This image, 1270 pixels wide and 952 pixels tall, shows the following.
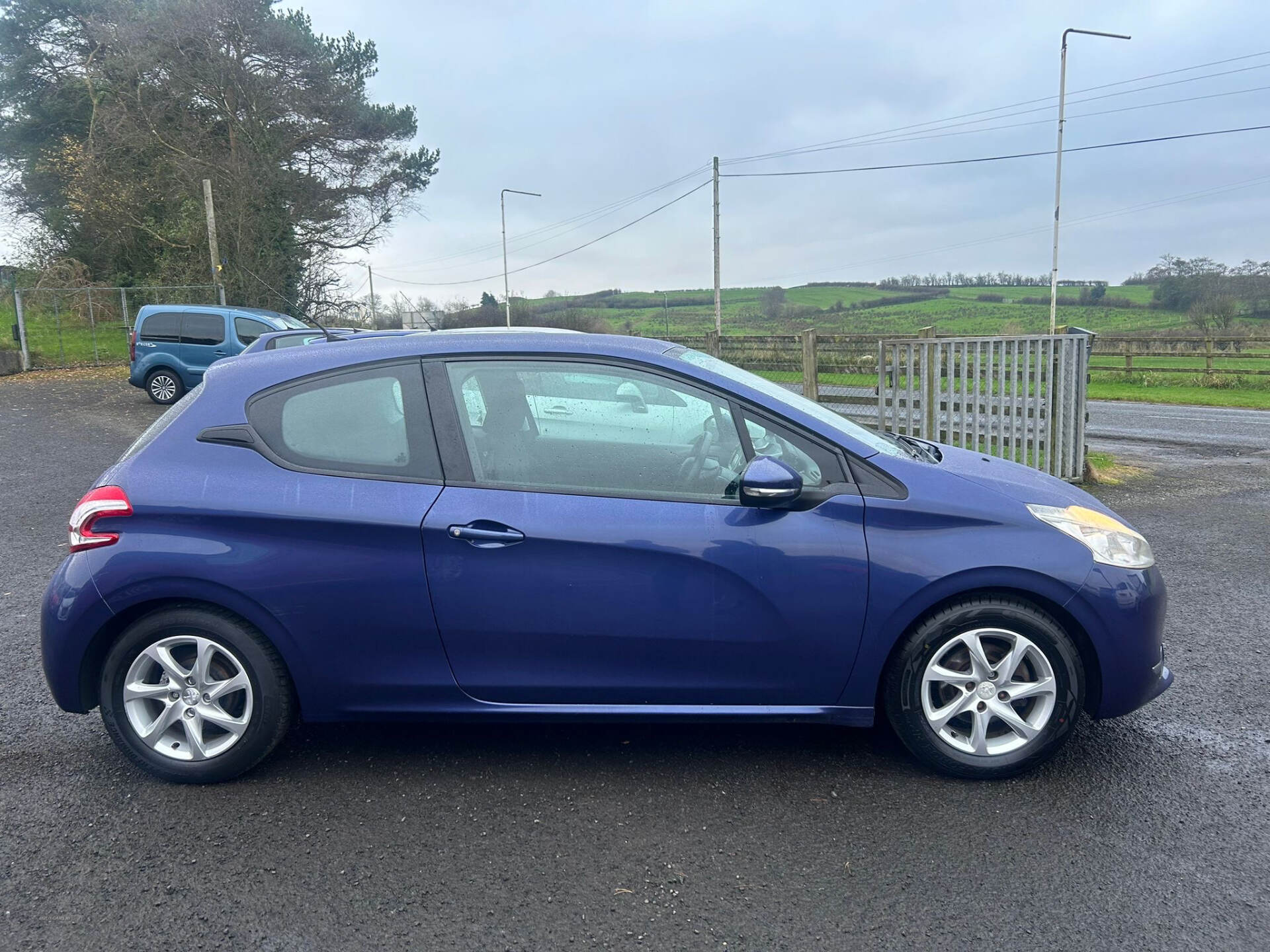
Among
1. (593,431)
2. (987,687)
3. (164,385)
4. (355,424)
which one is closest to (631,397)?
(593,431)

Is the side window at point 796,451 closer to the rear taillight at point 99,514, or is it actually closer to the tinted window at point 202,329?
the rear taillight at point 99,514

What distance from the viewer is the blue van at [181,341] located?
18797 mm

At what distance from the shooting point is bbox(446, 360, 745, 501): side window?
11.5ft

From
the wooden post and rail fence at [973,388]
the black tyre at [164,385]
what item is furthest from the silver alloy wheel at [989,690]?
A: the black tyre at [164,385]

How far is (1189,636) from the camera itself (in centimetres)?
511

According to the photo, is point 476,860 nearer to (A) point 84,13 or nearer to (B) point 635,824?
(B) point 635,824

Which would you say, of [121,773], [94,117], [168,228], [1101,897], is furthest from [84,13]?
[1101,897]

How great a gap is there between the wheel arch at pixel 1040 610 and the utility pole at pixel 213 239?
93.2 ft

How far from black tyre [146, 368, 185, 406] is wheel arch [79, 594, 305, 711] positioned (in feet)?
56.1

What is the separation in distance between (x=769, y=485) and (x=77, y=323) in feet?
97.3

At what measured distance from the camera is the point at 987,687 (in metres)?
3.46

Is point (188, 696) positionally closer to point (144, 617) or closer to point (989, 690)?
point (144, 617)

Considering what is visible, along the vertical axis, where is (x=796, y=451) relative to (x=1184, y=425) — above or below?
above

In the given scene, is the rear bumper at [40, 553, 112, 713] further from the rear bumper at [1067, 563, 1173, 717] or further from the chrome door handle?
the rear bumper at [1067, 563, 1173, 717]
